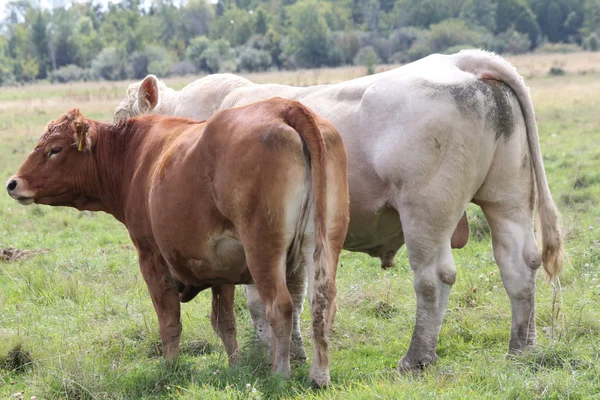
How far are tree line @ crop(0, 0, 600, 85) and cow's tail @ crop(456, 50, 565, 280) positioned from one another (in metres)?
52.4

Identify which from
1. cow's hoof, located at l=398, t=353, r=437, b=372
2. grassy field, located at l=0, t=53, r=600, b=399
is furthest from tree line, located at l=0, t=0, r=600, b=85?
cow's hoof, located at l=398, t=353, r=437, b=372

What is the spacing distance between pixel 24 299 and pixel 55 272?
0.52 m

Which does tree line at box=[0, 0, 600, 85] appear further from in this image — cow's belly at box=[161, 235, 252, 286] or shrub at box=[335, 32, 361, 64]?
cow's belly at box=[161, 235, 252, 286]

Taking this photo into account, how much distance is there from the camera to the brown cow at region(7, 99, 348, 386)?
4.14m

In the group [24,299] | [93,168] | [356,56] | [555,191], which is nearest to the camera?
[93,168]

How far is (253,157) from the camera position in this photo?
13.8 feet

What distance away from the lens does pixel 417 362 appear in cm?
495

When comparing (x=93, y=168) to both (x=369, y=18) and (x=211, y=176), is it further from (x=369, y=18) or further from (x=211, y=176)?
(x=369, y=18)

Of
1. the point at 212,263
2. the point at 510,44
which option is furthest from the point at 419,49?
the point at 212,263

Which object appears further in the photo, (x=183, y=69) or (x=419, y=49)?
(x=419, y=49)

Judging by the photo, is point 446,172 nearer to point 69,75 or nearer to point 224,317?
point 224,317

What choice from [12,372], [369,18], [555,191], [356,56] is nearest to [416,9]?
[369,18]

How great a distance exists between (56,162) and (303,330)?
7.03 feet

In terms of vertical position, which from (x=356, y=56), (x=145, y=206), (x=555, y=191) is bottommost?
(x=356, y=56)
